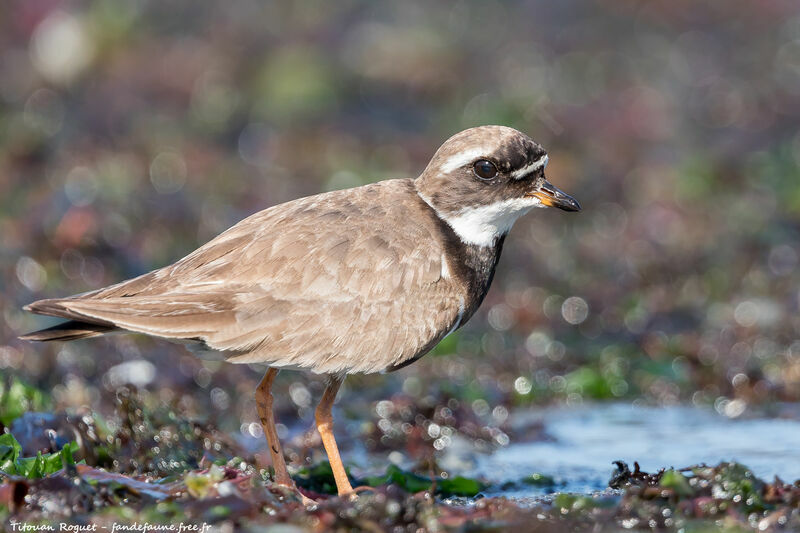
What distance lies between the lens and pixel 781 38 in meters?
16.3

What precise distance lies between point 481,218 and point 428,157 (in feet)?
22.5

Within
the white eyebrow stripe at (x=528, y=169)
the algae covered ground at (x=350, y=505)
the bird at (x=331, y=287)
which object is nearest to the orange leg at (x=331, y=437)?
the bird at (x=331, y=287)

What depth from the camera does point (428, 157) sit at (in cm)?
1288

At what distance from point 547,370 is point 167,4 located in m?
9.27

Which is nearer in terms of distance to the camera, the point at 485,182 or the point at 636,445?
the point at 485,182

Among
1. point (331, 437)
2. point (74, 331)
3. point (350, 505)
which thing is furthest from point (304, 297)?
point (350, 505)

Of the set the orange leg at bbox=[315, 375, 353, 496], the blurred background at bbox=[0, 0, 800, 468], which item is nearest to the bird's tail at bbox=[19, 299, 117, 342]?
the orange leg at bbox=[315, 375, 353, 496]

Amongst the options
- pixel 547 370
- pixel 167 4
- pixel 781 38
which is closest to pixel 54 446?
pixel 547 370

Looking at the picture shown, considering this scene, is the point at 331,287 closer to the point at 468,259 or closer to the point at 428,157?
the point at 468,259

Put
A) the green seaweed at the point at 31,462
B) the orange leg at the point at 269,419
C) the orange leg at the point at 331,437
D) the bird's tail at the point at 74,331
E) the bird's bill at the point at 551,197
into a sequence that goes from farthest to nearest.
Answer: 1. the bird's bill at the point at 551,197
2. the orange leg at the point at 269,419
3. the orange leg at the point at 331,437
4. the bird's tail at the point at 74,331
5. the green seaweed at the point at 31,462

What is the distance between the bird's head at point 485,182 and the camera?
604 cm

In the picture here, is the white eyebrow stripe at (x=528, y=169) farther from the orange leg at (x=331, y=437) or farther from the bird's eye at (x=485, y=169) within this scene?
the orange leg at (x=331, y=437)

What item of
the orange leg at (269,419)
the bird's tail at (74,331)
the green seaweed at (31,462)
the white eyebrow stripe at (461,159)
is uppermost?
the white eyebrow stripe at (461,159)

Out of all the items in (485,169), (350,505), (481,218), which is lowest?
(350,505)
